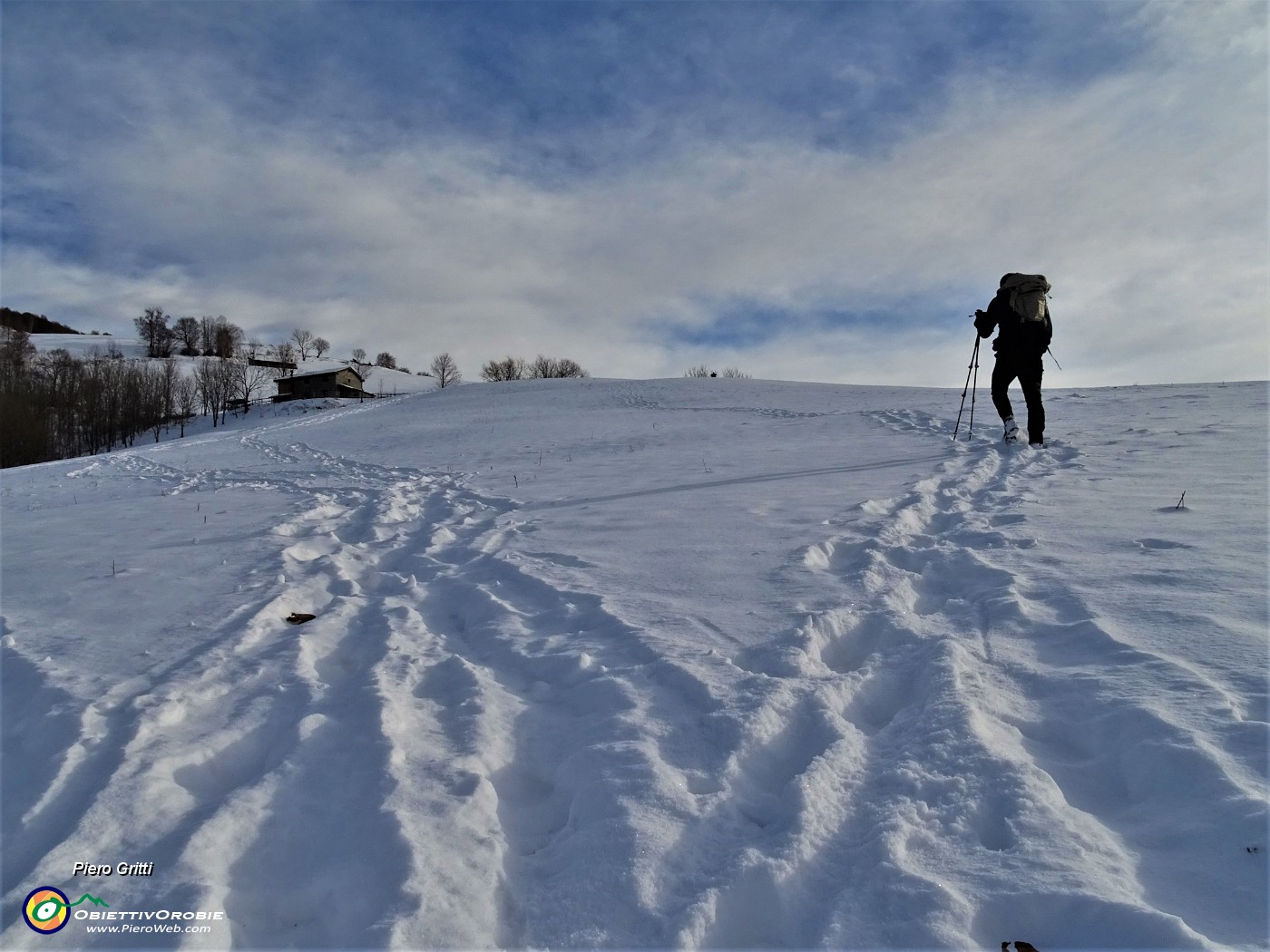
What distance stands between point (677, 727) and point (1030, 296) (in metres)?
8.98

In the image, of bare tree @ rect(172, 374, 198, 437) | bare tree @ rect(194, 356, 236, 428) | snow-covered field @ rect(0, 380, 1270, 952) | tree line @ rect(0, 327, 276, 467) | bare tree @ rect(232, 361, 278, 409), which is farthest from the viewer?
bare tree @ rect(232, 361, 278, 409)

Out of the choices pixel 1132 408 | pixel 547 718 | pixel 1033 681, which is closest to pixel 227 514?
pixel 547 718

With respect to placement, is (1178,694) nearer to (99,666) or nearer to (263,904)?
(263,904)

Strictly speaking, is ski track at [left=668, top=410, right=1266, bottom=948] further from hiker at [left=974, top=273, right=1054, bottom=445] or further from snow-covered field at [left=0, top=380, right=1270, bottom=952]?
hiker at [left=974, top=273, right=1054, bottom=445]

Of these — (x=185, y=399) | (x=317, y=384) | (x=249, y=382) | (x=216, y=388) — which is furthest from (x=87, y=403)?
(x=249, y=382)

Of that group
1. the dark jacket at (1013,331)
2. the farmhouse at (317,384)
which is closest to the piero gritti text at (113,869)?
the dark jacket at (1013,331)

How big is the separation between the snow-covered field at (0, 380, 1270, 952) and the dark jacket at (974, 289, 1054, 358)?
2949 mm

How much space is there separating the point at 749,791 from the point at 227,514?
7955 millimetres

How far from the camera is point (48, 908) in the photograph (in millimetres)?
2162

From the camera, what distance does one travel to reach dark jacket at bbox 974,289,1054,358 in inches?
362

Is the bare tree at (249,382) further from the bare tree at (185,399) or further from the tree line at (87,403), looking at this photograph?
the bare tree at (185,399)

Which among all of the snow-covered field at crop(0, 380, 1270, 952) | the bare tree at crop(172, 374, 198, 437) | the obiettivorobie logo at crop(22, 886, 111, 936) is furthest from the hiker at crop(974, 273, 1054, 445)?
the bare tree at crop(172, 374, 198, 437)

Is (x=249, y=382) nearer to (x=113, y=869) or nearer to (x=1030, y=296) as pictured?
(x=1030, y=296)

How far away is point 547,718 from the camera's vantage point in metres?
3.27
